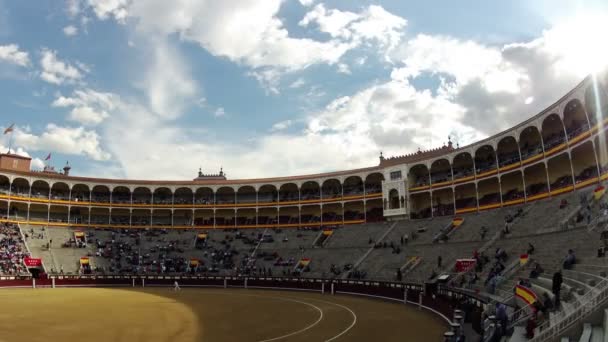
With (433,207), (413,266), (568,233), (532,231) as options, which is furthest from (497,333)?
(433,207)

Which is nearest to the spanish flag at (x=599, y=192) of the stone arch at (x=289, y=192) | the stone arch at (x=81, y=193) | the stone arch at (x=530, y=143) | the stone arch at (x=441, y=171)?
the stone arch at (x=530, y=143)

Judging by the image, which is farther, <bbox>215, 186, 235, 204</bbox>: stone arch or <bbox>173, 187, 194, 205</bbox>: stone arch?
<bbox>215, 186, 235, 204</bbox>: stone arch

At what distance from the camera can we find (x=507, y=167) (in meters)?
45.7

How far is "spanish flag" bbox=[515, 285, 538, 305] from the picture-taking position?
16047 mm

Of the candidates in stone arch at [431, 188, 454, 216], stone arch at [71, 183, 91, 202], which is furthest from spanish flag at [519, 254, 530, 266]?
stone arch at [71, 183, 91, 202]

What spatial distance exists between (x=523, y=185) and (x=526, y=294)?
3032 cm

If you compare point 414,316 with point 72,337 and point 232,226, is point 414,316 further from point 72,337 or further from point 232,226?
point 232,226

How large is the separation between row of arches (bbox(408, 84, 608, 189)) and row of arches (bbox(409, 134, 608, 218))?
1300 mm

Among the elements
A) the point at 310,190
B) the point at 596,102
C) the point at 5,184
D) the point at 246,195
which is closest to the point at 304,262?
the point at 310,190

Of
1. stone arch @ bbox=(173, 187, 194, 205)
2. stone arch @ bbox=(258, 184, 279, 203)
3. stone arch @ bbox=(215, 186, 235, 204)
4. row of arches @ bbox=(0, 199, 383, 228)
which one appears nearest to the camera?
row of arches @ bbox=(0, 199, 383, 228)

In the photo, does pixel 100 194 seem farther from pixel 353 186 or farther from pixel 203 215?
pixel 353 186

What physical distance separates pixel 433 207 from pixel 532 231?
2350 centimetres

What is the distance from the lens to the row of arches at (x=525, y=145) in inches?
1316

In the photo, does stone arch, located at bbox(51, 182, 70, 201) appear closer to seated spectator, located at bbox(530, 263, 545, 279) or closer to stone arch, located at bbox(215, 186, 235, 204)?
stone arch, located at bbox(215, 186, 235, 204)
